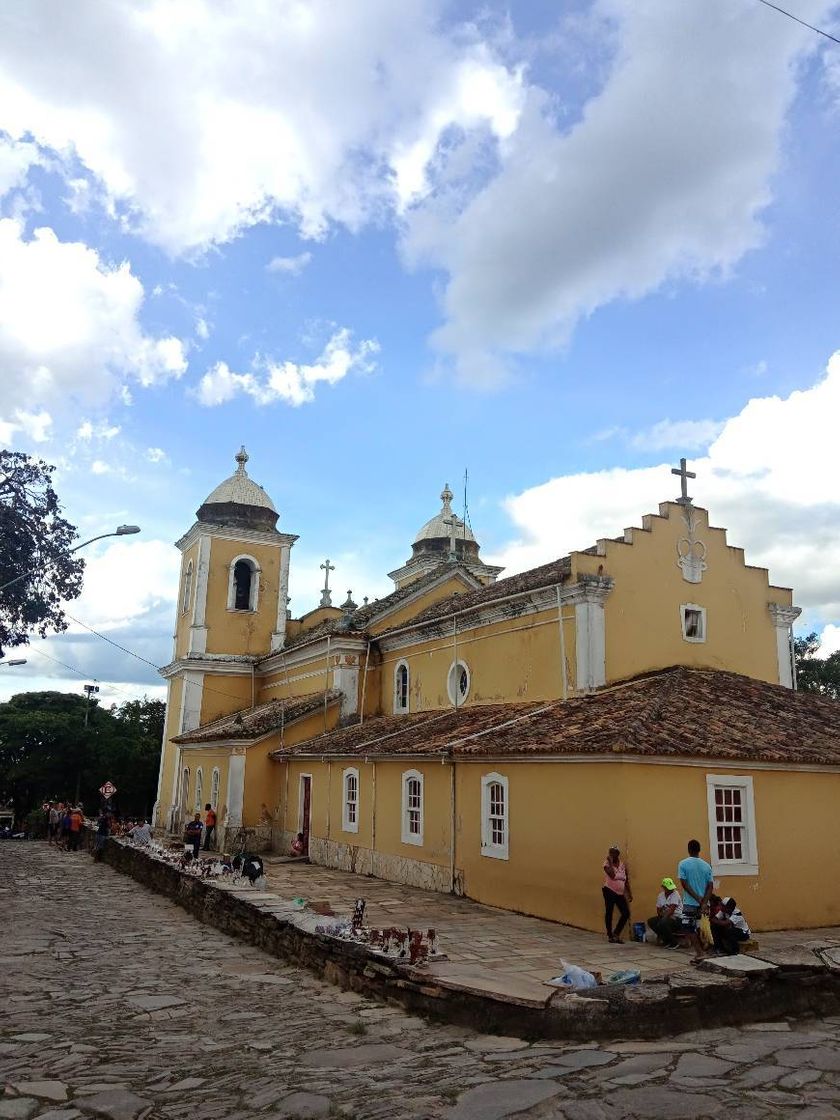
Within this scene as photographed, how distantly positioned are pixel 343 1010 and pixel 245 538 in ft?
88.7

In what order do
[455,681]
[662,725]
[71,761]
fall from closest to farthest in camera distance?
[662,725], [455,681], [71,761]

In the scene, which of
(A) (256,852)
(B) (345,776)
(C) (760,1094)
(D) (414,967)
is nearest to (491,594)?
(B) (345,776)

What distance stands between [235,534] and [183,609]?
168 inches

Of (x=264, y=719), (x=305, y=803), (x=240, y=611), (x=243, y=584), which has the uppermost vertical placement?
(x=243, y=584)

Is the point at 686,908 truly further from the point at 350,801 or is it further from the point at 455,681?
the point at 350,801

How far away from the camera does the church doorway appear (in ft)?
76.3

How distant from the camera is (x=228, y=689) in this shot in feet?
110

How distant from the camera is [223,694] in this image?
33344 mm

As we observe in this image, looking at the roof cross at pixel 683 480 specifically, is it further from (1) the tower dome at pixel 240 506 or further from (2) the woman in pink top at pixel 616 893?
(1) the tower dome at pixel 240 506

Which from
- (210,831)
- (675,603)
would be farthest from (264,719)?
(675,603)

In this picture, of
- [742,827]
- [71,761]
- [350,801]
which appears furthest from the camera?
[71,761]

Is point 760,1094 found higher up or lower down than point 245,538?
lower down

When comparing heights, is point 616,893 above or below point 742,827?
below

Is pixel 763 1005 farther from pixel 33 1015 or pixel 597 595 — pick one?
pixel 597 595
